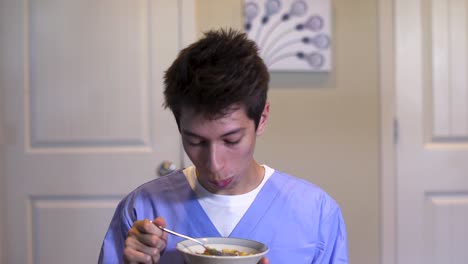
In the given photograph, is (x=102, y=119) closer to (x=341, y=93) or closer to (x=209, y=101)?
(x=341, y=93)

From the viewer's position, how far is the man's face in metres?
1.08

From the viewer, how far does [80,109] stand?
2.24 m

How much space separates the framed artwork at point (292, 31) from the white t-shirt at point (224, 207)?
111 cm

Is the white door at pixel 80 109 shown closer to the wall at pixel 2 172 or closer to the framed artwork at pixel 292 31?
the wall at pixel 2 172

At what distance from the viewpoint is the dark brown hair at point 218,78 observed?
1059mm

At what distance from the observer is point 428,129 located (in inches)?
90.6

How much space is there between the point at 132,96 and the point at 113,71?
13cm

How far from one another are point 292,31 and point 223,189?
1.20 meters

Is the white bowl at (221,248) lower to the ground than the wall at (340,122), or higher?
lower

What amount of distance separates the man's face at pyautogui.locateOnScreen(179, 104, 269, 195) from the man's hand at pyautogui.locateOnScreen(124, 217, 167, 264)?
6.3 inches

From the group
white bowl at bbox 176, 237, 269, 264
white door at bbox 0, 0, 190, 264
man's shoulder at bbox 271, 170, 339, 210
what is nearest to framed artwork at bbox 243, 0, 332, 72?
white door at bbox 0, 0, 190, 264

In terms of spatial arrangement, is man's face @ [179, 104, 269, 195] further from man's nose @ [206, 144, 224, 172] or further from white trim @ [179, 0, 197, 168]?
white trim @ [179, 0, 197, 168]

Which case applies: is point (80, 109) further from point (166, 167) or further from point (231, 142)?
point (231, 142)

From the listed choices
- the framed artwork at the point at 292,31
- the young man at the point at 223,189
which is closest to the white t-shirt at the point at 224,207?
the young man at the point at 223,189
